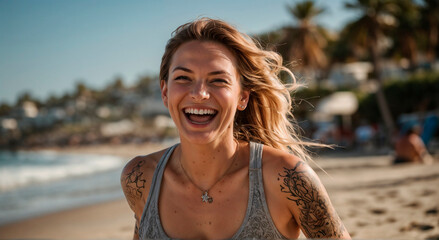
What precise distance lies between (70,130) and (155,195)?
311ft

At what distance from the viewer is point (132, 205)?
2.47m

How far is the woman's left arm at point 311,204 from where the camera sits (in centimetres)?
199

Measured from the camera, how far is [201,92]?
204 centimetres

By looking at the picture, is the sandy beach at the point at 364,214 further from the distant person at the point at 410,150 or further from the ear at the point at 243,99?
the ear at the point at 243,99

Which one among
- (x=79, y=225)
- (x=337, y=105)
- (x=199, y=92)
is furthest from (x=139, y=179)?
(x=337, y=105)

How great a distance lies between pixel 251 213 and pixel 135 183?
2.56ft

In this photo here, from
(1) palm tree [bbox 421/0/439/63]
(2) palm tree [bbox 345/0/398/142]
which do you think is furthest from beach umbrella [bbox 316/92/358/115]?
(1) palm tree [bbox 421/0/439/63]

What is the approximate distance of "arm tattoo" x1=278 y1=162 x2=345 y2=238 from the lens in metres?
1.99

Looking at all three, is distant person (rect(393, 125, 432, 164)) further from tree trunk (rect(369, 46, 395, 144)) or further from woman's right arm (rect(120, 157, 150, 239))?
woman's right arm (rect(120, 157, 150, 239))

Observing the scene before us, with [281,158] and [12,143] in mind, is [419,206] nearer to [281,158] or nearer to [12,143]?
[281,158]

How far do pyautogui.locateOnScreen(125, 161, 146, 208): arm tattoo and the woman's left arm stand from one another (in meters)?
0.88

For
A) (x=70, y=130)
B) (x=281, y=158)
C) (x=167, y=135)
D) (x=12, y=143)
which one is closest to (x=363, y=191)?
(x=281, y=158)

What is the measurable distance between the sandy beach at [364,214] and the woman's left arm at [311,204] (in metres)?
2.39

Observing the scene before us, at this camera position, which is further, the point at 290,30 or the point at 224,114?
the point at 290,30
